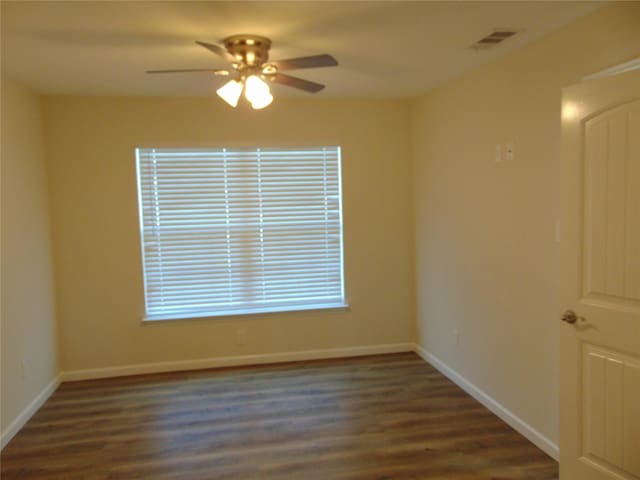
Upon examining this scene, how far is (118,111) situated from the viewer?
162 inches

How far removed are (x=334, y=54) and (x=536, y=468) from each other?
276 cm

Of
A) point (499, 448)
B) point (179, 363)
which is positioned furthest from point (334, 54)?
point (179, 363)

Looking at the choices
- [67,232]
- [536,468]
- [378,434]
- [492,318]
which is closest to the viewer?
[536,468]

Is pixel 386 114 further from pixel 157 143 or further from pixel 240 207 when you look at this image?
pixel 157 143

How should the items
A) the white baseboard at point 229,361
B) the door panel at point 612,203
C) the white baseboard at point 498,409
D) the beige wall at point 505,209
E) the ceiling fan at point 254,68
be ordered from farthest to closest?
1. the white baseboard at point 229,361
2. the white baseboard at point 498,409
3. the beige wall at point 505,209
4. the ceiling fan at point 254,68
5. the door panel at point 612,203

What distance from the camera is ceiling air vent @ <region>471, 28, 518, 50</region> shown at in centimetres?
265

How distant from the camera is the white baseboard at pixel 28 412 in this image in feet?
10.2

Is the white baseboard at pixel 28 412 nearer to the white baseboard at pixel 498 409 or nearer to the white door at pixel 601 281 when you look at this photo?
the white baseboard at pixel 498 409

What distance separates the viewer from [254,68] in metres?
2.64

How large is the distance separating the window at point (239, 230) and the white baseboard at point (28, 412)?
0.95 meters

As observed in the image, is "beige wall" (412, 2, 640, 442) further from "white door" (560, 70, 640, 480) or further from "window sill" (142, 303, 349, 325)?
"window sill" (142, 303, 349, 325)

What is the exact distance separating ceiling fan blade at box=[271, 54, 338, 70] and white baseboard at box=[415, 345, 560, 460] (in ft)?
8.36

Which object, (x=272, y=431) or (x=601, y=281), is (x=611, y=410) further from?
(x=272, y=431)

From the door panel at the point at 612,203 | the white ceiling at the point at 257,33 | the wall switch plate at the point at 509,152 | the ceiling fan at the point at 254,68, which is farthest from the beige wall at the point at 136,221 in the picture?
the door panel at the point at 612,203
